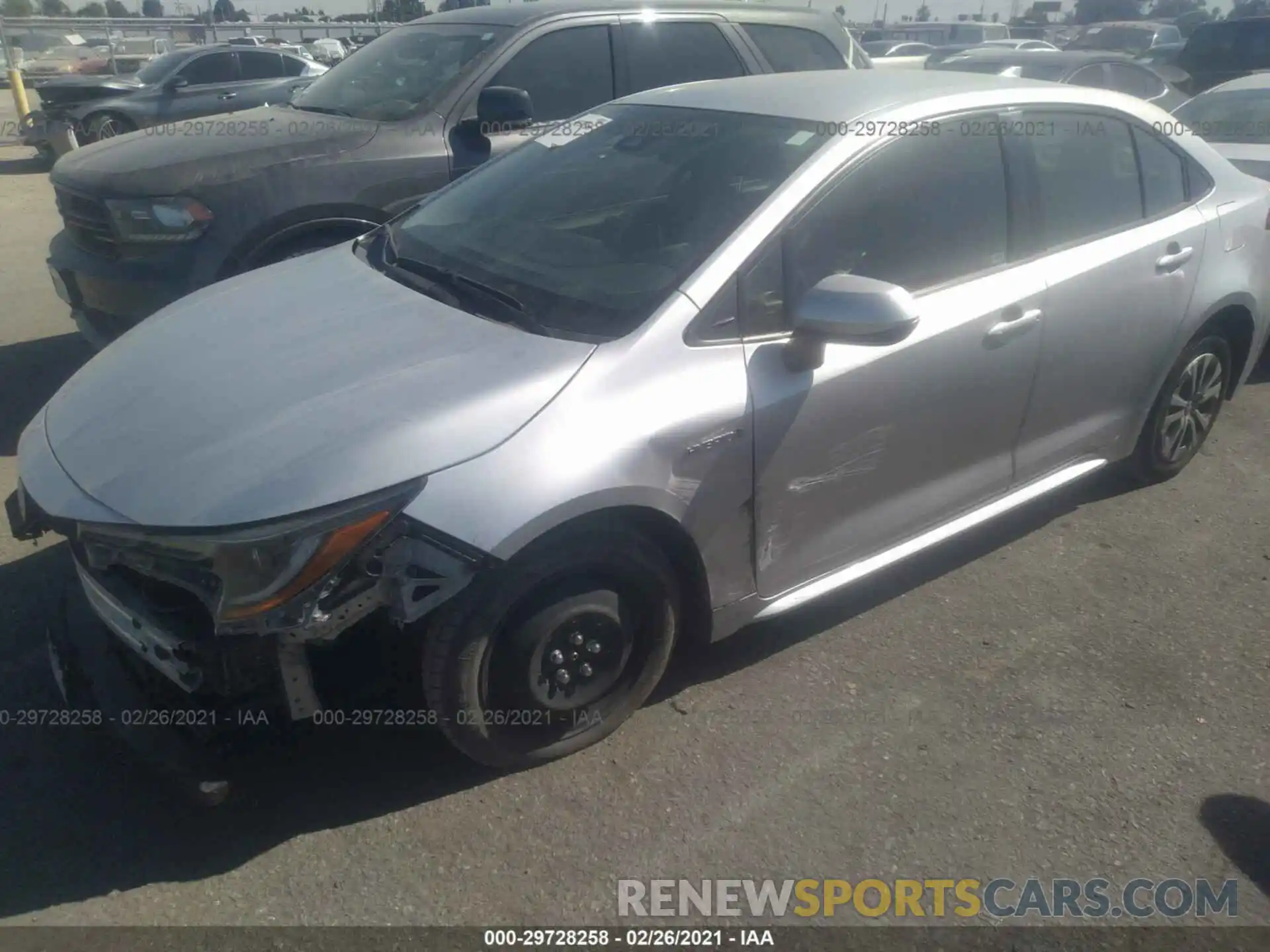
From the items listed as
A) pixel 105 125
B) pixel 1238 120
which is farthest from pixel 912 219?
pixel 105 125

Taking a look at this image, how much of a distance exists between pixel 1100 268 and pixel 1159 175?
2.27 feet

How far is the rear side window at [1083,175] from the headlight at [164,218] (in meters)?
3.57

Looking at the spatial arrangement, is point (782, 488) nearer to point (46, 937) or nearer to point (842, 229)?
point (842, 229)

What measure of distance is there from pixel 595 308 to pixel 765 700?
129 cm

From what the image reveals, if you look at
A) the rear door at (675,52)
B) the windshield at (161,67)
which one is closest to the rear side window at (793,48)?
the rear door at (675,52)

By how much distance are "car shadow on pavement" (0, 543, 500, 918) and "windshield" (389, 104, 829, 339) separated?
130 cm

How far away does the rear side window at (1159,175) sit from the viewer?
12.7ft

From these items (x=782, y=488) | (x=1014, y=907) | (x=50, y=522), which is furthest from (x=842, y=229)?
(x=50, y=522)

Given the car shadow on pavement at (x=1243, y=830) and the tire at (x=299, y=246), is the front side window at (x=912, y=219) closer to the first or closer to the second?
the car shadow on pavement at (x=1243, y=830)

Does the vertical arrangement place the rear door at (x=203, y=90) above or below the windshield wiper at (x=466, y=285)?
below

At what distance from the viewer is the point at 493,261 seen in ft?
10.2

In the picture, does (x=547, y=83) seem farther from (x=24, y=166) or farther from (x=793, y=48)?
(x=24, y=166)

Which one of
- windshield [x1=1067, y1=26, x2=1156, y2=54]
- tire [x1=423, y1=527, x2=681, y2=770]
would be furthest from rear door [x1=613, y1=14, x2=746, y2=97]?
windshield [x1=1067, y1=26, x2=1156, y2=54]

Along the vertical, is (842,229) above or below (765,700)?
Result: above
